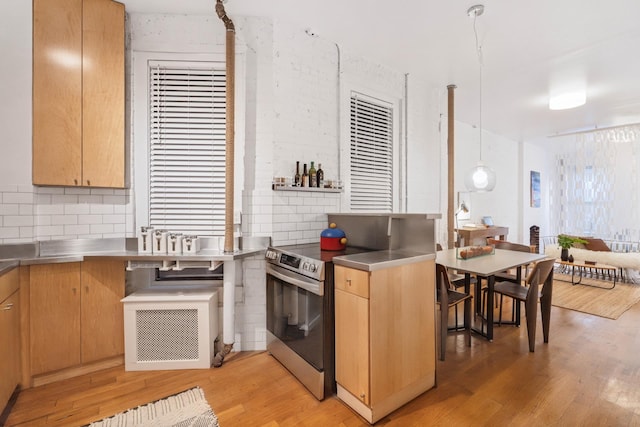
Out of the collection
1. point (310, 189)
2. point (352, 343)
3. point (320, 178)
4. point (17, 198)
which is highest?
point (320, 178)

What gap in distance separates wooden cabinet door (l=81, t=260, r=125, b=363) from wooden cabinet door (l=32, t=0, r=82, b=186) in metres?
0.76

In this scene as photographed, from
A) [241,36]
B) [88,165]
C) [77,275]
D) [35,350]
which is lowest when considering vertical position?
[35,350]

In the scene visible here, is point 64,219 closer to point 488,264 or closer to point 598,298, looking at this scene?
point 488,264

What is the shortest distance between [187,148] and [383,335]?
2374mm

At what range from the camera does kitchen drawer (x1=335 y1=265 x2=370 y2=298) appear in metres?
1.85

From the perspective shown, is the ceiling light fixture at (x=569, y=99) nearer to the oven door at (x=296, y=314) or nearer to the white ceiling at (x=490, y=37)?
the white ceiling at (x=490, y=37)

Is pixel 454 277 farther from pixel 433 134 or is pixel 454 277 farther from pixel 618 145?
pixel 618 145

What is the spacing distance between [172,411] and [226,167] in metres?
1.86

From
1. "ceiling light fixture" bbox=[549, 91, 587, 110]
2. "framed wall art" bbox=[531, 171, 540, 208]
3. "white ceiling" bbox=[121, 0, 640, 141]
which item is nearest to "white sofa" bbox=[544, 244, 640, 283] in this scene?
"framed wall art" bbox=[531, 171, 540, 208]

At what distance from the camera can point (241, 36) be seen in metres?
2.84

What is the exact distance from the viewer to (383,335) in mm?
1907

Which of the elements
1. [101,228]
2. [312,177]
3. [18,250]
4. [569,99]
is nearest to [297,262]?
[312,177]

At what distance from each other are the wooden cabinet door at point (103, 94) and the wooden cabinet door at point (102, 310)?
0.73 meters

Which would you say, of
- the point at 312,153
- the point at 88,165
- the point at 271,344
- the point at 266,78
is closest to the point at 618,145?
the point at 312,153
